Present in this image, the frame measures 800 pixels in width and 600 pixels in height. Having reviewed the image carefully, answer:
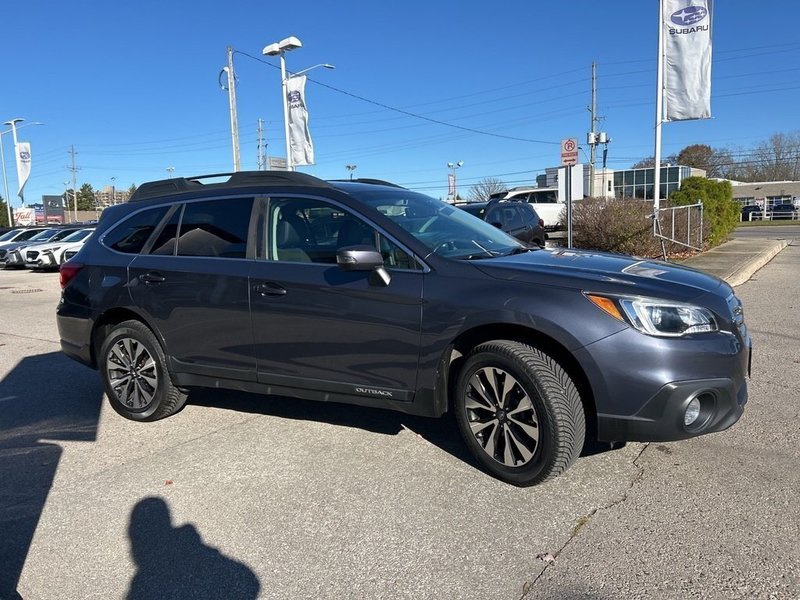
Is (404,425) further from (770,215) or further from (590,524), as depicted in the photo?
(770,215)

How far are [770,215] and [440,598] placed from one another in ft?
207

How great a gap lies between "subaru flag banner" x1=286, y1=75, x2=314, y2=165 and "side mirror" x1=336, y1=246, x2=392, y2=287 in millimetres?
17743

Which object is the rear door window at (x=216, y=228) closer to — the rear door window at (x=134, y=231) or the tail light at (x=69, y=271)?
the rear door window at (x=134, y=231)

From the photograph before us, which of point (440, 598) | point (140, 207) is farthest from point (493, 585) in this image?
point (140, 207)

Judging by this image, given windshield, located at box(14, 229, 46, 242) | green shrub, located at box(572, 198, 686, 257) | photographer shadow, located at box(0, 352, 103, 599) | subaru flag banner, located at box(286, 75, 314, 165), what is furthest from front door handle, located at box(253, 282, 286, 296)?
windshield, located at box(14, 229, 46, 242)

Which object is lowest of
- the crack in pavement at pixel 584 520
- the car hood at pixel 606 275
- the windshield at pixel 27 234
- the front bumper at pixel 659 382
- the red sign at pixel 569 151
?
the crack in pavement at pixel 584 520

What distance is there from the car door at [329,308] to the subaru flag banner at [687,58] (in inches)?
551

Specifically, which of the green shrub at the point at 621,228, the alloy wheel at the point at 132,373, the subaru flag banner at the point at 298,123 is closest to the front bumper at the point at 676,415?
the alloy wheel at the point at 132,373

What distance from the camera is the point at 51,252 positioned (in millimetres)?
21000

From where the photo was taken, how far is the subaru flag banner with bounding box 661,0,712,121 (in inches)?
587


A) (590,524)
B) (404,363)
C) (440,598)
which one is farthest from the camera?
(404,363)

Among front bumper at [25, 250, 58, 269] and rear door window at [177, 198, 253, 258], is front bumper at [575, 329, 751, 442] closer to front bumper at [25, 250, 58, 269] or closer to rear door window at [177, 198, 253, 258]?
rear door window at [177, 198, 253, 258]

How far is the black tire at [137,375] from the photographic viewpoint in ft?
15.9

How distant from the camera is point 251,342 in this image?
14.1 feet
